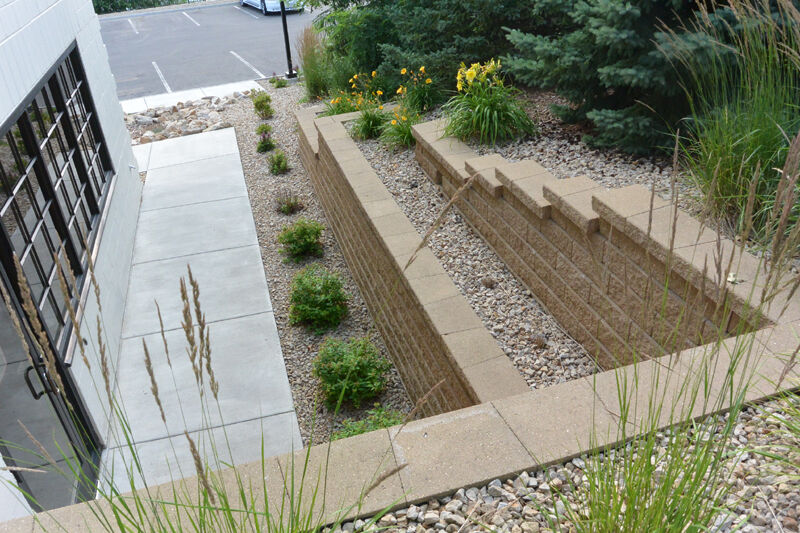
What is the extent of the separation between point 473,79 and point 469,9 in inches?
53.0

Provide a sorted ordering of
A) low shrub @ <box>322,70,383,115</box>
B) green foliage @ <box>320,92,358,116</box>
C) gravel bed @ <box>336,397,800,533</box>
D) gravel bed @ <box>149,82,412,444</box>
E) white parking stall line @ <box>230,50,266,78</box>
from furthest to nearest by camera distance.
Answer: white parking stall line @ <box>230,50,266,78</box>, green foliage @ <box>320,92,358,116</box>, low shrub @ <box>322,70,383,115</box>, gravel bed @ <box>149,82,412,444</box>, gravel bed @ <box>336,397,800,533</box>

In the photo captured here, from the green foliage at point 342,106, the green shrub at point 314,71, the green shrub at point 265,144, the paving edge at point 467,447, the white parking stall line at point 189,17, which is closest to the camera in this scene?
the paving edge at point 467,447

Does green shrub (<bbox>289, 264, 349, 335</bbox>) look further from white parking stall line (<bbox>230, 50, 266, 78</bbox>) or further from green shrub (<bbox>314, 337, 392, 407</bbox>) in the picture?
white parking stall line (<bbox>230, 50, 266, 78</bbox>)

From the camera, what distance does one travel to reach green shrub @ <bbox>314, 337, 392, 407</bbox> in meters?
4.23

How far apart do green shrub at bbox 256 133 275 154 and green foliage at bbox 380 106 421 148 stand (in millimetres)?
2778

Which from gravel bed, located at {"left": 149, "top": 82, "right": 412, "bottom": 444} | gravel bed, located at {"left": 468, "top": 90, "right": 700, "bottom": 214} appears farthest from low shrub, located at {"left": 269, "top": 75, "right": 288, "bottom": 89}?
gravel bed, located at {"left": 468, "top": 90, "right": 700, "bottom": 214}

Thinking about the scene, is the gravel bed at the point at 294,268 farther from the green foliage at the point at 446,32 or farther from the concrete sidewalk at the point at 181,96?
the green foliage at the point at 446,32

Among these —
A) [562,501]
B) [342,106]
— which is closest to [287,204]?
[342,106]

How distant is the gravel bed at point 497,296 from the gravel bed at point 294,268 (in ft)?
2.73

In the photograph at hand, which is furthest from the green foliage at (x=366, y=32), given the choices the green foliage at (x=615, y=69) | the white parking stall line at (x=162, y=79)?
the white parking stall line at (x=162, y=79)

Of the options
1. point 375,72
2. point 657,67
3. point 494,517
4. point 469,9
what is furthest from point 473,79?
point 494,517

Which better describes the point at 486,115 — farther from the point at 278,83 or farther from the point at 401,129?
the point at 278,83

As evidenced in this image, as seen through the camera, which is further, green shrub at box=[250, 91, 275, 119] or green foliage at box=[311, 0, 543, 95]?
green shrub at box=[250, 91, 275, 119]

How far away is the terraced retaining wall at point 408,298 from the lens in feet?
11.3
